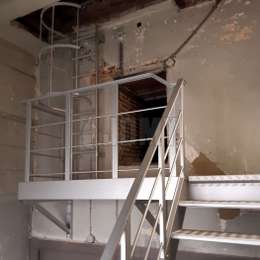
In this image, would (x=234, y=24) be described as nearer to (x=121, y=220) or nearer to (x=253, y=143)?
(x=253, y=143)

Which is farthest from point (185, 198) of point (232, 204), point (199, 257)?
point (199, 257)

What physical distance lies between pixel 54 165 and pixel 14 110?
866mm

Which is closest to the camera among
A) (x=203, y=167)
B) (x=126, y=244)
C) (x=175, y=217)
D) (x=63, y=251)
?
(x=126, y=244)

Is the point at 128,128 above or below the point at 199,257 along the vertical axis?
above

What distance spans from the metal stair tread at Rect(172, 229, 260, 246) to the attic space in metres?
0.66

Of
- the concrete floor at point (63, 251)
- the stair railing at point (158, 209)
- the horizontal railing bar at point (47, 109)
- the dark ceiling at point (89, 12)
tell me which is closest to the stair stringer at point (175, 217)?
the stair railing at point (158, 209)

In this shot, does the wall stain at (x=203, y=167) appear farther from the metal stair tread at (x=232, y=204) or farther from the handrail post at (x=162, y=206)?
the handrail post at (x=162, y=206)

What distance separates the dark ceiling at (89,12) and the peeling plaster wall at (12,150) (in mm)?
381

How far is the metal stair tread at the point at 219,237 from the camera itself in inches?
60.5

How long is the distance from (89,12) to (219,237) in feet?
10.3

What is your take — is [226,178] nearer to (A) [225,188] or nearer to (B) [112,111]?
(A) [225,188]

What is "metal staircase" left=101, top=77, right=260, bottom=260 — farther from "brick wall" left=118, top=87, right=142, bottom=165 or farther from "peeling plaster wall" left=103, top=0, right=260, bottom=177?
"brick wall" left=118, top=87, right=142, bottom=165

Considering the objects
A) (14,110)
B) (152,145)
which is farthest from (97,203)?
(152,145)

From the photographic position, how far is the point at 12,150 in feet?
11.6
